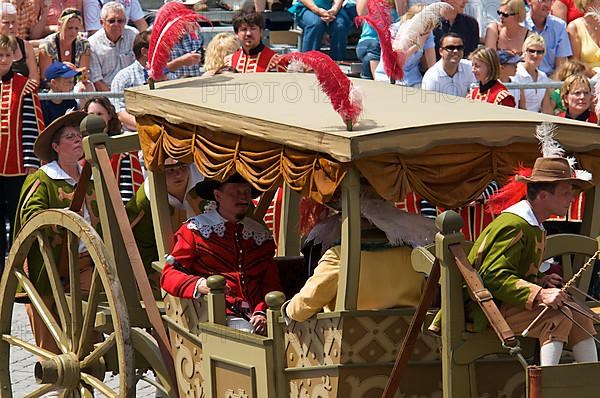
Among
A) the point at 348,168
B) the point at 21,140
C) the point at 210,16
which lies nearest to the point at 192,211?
the point at 348,168

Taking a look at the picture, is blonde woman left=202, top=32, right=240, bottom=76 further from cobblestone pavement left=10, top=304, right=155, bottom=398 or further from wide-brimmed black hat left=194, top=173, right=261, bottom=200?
wide-brimmed black hat left=194, top=173, right=261, bottom=200

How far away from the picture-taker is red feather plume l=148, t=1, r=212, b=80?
841 cm

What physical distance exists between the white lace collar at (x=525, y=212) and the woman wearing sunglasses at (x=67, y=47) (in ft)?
22.9

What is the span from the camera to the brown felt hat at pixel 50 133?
901 cm

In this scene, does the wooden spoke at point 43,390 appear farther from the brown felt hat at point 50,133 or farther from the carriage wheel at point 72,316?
the brown felt hat at point 50,133

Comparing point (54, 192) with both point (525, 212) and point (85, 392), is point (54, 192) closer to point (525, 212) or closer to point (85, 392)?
point (85, 392)

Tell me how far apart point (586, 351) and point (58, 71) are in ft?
23.3

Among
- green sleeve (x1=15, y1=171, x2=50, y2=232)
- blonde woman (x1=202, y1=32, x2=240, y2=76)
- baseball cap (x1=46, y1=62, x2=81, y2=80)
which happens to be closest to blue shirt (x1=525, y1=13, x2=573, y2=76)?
blonde woman (x1=202, y1=32, x2=240, y2=76)

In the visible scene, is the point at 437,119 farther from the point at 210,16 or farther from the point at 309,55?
the point at 210,16

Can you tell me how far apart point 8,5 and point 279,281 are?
6.24 meters

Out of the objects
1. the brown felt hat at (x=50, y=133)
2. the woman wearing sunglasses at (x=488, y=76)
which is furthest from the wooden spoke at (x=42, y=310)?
the woman wearing sunglasses at (x=488, y=76)

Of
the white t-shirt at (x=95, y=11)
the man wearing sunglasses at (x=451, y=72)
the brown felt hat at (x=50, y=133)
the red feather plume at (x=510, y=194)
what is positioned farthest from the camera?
the white t-shirt at (x=95, y=11)

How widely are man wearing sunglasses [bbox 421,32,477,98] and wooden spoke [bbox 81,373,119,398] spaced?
479 cm

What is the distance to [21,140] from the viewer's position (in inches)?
473
